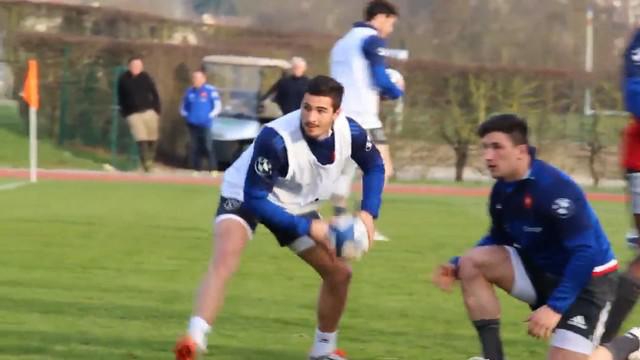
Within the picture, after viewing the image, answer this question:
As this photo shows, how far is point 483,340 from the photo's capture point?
668 centimetres

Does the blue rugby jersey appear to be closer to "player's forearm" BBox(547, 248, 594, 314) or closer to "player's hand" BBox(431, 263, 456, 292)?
"player's forearm" BBox(547, 248, 594, 314)

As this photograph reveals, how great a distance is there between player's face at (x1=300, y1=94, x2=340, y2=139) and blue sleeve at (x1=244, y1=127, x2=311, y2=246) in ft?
0.49

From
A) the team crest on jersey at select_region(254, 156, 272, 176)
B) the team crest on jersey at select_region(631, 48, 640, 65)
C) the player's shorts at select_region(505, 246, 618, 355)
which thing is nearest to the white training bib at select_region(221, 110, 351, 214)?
the team crest on jersey at select_region(254, 156, 272, 176)

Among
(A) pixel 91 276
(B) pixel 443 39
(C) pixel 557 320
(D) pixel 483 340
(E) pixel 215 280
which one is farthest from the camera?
(B) pixel 443 39

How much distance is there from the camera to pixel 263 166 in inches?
283

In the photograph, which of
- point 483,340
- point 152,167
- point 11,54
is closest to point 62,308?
point 483,340

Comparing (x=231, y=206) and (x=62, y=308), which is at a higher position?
(x=231, y=206)

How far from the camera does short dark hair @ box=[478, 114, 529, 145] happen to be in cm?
640

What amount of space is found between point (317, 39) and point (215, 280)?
25156mm

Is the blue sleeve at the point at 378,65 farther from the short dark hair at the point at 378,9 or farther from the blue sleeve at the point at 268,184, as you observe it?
A: the blue sleeve at the point at 268,184

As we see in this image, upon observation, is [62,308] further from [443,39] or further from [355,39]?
[443,39]

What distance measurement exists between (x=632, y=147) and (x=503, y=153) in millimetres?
2125

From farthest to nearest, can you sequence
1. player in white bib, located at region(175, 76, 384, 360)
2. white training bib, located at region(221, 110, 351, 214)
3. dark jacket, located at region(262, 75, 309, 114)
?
dark jacket, located at region(262, 75, 309, 114) < white training bib, located at region(221, 110, 351, 214) < player in white bib, located at region(175, 76, 384, 360)

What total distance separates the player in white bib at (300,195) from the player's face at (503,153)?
101 centimetres
